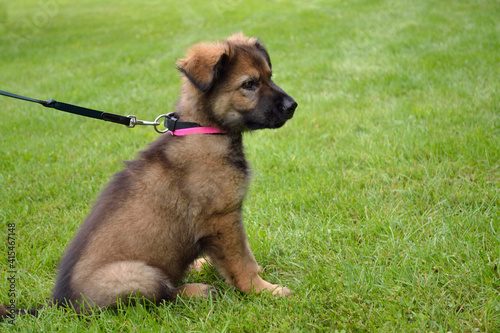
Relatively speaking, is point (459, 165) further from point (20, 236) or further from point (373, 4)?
point (373, 4)

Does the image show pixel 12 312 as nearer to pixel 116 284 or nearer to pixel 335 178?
pixel 116 284

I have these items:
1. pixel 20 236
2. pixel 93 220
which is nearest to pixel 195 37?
pixel 20 236

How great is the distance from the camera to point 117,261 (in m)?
2.66

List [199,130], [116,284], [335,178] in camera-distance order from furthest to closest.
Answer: [335,178] < [199,130] < [116,284]

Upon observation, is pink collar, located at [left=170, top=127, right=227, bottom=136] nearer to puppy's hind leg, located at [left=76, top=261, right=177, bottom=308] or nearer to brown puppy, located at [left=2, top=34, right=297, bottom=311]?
brown puppy, located at [left=2, top=34, right=297, bottom=311]

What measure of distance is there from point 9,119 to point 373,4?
522 inches

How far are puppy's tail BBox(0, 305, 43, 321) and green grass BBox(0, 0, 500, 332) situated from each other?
0.09m

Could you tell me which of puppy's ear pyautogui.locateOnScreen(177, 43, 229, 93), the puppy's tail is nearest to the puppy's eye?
puppy's ear pyautogui.locateOnScreen(177, 43, 229, 93)

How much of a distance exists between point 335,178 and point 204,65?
6.52ft

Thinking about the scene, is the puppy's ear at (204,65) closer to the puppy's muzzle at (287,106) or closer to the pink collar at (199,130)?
the pink collar at (199,130)

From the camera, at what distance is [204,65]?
2912 mm

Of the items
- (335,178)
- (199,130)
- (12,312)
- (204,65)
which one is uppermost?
(204,65)

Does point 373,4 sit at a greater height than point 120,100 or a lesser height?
greater

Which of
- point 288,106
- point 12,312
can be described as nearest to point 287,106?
point 288,106
